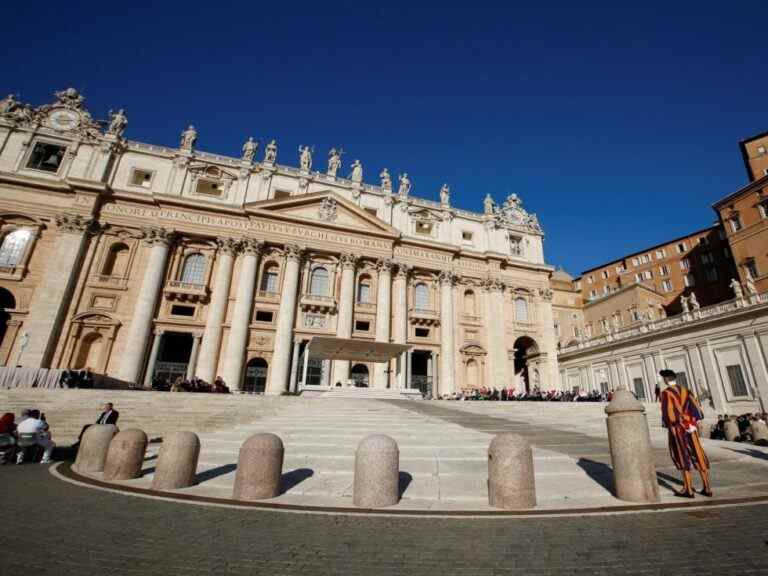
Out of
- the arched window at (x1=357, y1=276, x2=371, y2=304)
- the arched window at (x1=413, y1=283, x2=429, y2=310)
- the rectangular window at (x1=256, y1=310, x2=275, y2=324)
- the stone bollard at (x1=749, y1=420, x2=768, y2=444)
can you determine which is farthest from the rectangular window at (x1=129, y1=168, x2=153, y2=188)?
the stone bollard at (x1=749, y1=420, x2=768, y2=444)

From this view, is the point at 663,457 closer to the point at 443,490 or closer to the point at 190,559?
the point at 443,490

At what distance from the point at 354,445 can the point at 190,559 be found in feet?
20.7

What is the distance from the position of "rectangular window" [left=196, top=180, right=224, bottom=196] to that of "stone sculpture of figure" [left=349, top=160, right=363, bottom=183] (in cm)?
1234

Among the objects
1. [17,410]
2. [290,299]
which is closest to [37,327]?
[17,410]

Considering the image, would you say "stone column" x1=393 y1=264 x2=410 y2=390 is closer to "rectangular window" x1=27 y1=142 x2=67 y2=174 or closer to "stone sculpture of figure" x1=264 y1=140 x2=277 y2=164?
"stone sculpture of figure" x1=264 y1=140 x2=277 y2=164

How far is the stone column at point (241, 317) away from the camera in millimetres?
27125

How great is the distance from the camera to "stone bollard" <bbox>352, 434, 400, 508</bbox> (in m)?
5.45

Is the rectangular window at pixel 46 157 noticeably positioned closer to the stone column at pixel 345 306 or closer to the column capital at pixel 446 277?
the stone column at pixel 345 306

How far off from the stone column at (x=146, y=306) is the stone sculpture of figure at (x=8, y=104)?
14.8 metres

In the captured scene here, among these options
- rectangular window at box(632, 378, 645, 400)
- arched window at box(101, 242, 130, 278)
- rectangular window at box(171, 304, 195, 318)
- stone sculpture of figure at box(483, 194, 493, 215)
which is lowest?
rectangular window at box(632, 378, 645, 400)

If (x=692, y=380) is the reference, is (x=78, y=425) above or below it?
below

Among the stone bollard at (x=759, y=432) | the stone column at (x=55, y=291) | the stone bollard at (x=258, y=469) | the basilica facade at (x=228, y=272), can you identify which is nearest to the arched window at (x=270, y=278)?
the basilica facade at (x=228, y=272)

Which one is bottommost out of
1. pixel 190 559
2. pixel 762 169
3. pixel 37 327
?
pixel 190 559

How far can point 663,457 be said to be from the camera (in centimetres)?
876
